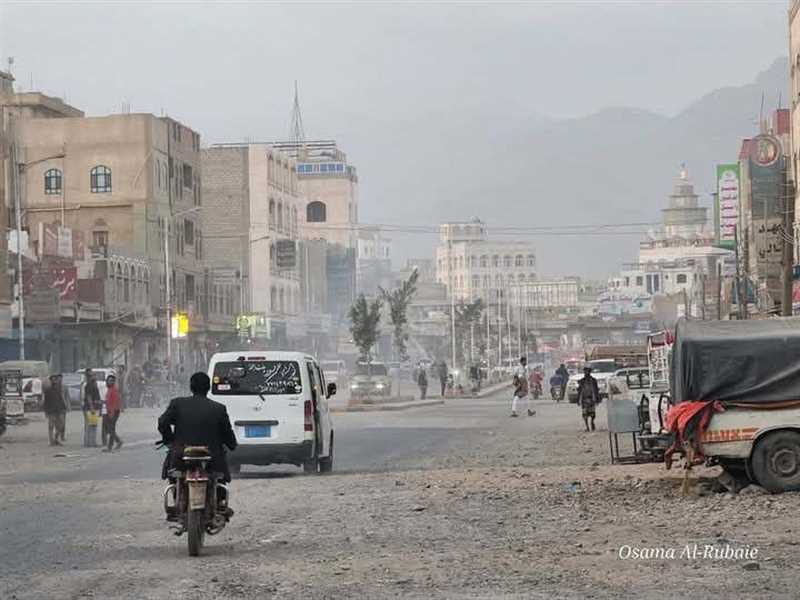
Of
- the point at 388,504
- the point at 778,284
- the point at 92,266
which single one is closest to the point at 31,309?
the point at 92,266

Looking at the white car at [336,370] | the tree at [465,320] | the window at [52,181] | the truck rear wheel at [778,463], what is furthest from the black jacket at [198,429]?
the tree at [465,320]

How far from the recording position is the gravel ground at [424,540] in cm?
1280

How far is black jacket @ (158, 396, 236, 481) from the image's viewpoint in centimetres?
1559

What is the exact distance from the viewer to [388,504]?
2031 centimetres

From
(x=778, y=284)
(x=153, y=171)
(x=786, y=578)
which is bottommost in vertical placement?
(x=786, y=578)

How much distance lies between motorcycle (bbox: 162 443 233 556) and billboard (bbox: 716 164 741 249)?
254 ft

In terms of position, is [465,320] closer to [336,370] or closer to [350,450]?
[336,370]

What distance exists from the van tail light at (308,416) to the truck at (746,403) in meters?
6.69

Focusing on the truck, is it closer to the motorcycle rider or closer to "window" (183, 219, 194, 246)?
the motorcycle rider

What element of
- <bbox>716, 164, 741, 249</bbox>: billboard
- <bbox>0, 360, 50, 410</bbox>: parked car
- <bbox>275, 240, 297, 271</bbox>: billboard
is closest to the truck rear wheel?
<bbox>0, 360, 50, 410</bbox>: parked car

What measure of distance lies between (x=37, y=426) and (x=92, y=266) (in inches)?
1440

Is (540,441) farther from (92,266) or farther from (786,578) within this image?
(92,266)

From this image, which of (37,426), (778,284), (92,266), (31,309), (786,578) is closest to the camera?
(786,578)

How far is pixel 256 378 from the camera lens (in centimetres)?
2586
